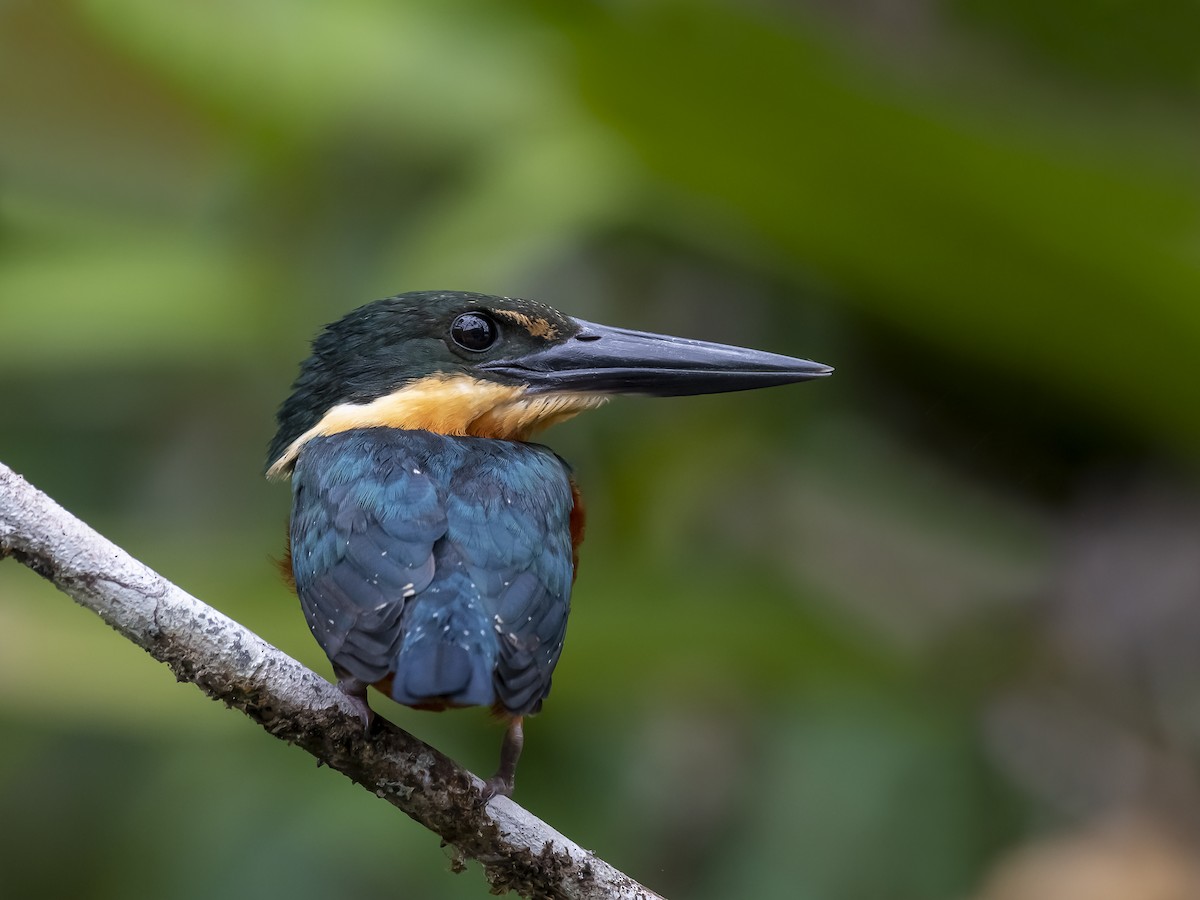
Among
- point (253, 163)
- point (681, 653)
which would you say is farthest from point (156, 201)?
point (681, 653)

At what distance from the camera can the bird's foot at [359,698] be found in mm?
2408

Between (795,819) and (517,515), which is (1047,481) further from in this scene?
(517,515)

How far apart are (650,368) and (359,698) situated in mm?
1214

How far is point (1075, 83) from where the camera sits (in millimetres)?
4285

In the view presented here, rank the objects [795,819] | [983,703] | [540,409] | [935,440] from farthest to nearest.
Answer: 1. [935,440]
2. [983,703]
3. [795,819]
4. [540,409]

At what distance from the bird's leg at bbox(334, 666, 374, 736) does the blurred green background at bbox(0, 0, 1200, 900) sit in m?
1.55

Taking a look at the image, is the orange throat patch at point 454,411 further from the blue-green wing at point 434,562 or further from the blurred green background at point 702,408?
the blurred green background at point 702,408

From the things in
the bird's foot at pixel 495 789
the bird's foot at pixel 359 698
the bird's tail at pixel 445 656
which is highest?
the bird's tail at pixel 445 656

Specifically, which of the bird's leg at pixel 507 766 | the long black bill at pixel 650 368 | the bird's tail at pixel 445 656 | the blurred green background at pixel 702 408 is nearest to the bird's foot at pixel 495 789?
the bird's leg at pixel 507 766

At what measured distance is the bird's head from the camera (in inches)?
128

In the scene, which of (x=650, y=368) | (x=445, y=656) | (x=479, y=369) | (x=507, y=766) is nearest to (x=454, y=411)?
(x=479, y=369)

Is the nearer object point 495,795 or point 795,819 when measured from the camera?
point 495,795

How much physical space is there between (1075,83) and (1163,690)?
1.79 metres

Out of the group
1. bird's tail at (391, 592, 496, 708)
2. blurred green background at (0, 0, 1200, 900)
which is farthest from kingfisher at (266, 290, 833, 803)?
blurred green background at (0, 0, 1200, 900)
